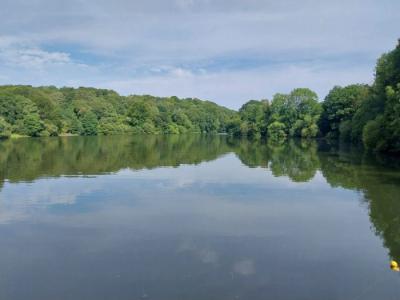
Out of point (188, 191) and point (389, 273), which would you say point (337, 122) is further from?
point (389, 273)

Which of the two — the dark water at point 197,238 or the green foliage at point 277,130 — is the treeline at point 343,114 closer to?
the green foliage at point 277,130

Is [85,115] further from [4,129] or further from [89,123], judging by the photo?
[4,129]

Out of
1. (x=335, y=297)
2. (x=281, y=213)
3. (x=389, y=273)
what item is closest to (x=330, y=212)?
(x=281, y=213)

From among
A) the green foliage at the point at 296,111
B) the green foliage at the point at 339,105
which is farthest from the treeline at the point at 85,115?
the green foliage at the point at 339,105

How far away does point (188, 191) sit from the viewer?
2039 cm

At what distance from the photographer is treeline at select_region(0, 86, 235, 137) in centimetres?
8231

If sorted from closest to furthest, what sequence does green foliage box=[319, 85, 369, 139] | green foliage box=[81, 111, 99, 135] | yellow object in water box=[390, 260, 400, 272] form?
1. yellow object in water box=[390, 260, 400, 272]
2. green foliage box=[319, 85, 369, 139]
3. green foliage box=[81, 111, 99, 135]

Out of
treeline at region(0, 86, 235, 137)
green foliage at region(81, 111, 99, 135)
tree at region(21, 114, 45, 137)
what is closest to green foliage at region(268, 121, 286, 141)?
treeline at region(0, 86, 235, 137)

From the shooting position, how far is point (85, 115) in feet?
347

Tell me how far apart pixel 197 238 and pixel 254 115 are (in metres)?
111

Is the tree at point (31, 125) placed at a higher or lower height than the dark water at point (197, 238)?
higher

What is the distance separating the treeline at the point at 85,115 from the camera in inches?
3241

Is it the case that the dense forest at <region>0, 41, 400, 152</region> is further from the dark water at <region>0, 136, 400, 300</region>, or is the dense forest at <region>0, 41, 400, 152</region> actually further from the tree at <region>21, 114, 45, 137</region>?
the dark water at <region>0, 136, 400, 300</region>

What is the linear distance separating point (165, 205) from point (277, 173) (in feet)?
41.1
